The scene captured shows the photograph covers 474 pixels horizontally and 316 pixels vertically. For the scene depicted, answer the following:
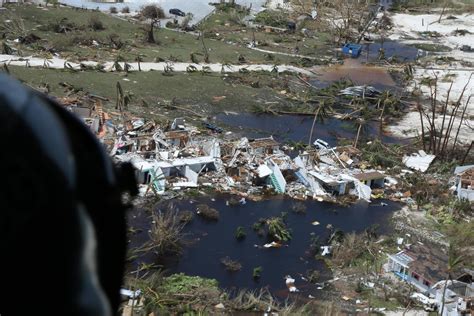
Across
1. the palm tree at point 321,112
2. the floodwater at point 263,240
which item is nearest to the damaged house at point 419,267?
the floodwater at point 263,240

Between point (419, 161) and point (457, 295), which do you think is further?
point (419, 161)

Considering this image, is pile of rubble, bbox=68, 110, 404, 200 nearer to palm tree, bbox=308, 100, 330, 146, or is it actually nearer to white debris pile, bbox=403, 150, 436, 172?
white debris pile, bbox=403, 150, 436, 172

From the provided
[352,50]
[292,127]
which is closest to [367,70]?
[352,50]

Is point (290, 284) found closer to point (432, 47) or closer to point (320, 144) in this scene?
point (320, 144)

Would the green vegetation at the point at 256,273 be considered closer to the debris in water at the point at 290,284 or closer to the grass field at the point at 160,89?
the debris in water at the point at 290,284

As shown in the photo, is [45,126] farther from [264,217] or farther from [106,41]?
[106,41]

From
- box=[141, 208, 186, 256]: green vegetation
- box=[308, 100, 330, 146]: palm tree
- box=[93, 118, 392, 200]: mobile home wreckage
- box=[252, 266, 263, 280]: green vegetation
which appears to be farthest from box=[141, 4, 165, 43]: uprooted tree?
box=[252, 266, 263, 280]: green vegetation

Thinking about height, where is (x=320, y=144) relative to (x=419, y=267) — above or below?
below
